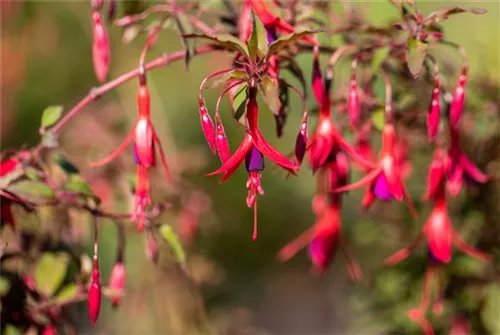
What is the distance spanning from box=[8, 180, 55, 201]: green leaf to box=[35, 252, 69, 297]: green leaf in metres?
0.12

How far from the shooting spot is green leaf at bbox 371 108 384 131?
1.92ft

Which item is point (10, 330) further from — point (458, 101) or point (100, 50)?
point (458, 101)

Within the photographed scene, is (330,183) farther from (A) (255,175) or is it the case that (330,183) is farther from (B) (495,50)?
(B) (495,50)

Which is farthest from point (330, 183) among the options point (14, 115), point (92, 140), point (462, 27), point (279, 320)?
point (279, 320)

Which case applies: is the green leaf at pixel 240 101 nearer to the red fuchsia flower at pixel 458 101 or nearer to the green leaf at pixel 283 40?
the green leaf at pixel 283 40

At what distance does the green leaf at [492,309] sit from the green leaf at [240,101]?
488 mm

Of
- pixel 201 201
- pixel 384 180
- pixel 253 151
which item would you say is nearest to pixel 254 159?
pixel 253 151

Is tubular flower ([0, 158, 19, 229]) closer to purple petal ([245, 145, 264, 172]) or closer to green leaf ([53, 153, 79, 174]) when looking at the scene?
green leaf ([53, 153, 79, 174])

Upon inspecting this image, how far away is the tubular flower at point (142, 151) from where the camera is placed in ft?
1.59

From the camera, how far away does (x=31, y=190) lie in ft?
1.67

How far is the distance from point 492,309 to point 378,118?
0.34 m

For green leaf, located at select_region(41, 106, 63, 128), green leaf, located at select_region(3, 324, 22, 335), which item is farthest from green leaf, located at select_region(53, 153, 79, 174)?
green leaf, located at select_region(3, 324, 22, 335)

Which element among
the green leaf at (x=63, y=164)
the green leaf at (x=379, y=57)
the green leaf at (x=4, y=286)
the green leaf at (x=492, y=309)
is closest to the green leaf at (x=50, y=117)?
the green leaf at (x=63, y=164)

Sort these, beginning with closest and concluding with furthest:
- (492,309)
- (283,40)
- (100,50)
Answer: (283,40) < (100,50) < (492,309)
